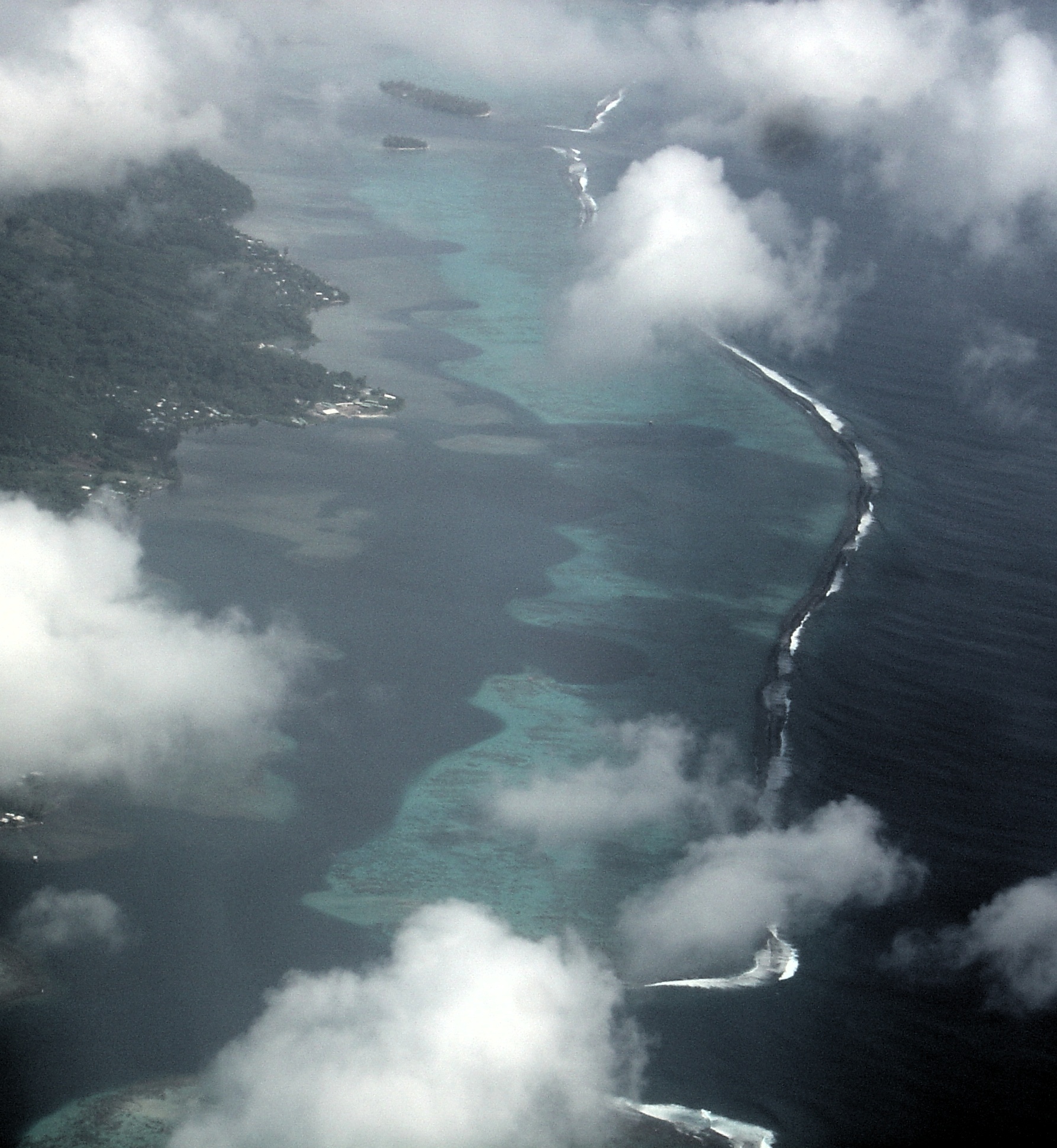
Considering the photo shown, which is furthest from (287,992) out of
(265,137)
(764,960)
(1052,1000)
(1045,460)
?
(265,137)

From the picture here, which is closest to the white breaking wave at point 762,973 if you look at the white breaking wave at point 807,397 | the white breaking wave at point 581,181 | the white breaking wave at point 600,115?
the white breaking wave at point 807,397

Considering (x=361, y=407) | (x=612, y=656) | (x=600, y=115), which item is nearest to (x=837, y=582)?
(x=612, y=656)

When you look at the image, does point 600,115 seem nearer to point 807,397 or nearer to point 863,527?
point 807,397

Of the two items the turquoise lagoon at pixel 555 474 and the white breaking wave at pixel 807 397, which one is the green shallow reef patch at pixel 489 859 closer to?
the turquoise lagoon at pixel 555 474

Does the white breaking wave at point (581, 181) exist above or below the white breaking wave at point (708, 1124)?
above

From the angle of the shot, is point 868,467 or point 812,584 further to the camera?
point 868,467

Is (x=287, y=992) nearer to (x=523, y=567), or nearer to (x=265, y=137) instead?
(x=523, y=567)

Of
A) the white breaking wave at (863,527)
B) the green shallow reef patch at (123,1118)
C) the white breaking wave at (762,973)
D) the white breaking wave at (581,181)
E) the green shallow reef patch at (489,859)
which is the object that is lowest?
the green shallow reef patch at (123,1118)
